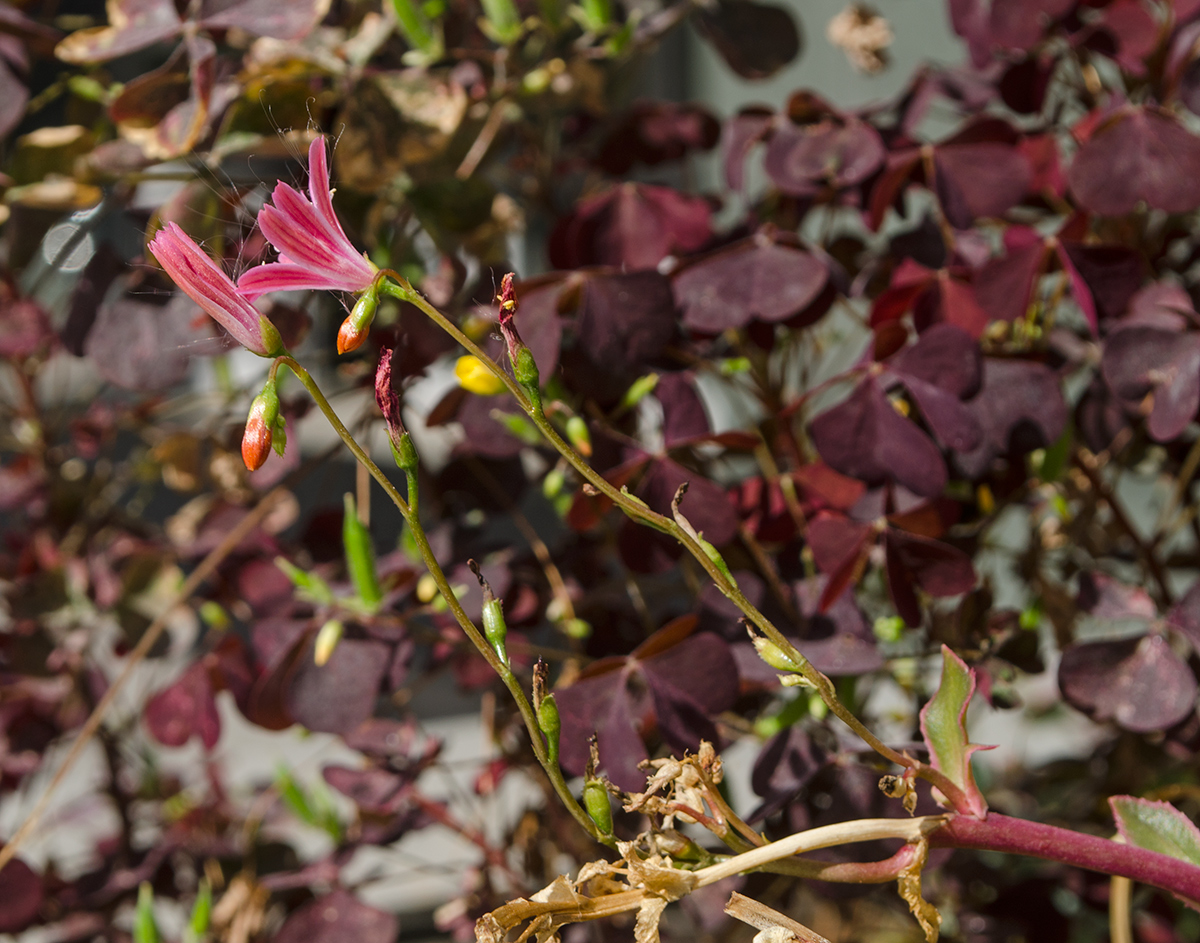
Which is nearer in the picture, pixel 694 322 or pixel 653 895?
pixel 653 895

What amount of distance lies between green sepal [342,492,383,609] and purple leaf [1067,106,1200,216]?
512 mm

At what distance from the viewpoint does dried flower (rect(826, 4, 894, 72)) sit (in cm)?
99

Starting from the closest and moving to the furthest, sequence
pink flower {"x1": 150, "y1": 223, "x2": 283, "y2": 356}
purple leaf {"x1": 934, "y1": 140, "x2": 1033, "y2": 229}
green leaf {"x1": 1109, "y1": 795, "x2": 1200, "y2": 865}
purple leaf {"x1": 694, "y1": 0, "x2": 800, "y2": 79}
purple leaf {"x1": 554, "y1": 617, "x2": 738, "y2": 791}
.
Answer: pink flower {"x1": 150, "y1": 223, "x2": 283, "y2": 356} → green leaf {"x1": 1109, "y1": 795, "x2": 1200, "y2": 865} → purple leaf {"x1": 554, "y1": 617, "x2": 738, "y2": 791} → purple leaf {"x1": 934, "y1": 140, "x2": 1033, "y2": 229} → purple leaf {"x1": 694, "y1": 0, "x2": 800, "y2": 79}

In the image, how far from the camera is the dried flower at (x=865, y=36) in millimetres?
990

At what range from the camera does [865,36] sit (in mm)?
990

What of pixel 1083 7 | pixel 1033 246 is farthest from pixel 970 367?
pixel 1083 7

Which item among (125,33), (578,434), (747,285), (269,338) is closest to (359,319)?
(269,338)

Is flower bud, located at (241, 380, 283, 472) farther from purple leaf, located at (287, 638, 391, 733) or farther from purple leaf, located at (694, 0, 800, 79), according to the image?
purple leaf, located at (694, 0, 800, 79)

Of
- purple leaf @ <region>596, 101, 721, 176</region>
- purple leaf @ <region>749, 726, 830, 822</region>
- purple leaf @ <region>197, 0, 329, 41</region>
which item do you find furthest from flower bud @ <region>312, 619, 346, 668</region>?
purple leaf @ <region>596, 101, 721, 176</region>

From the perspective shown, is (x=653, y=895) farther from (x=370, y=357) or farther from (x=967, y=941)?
(x=967, y=941)

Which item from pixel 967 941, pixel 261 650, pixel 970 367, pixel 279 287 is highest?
pixel 279 287

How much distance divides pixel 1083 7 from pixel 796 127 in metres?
0.24

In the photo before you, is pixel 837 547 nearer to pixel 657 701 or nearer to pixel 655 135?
pixel 657 701

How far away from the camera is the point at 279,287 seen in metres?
0.35
